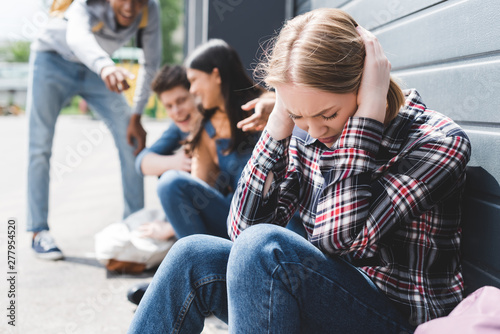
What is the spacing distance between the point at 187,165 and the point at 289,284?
166cm

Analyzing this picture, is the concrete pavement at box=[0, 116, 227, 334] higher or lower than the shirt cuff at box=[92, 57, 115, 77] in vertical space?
lower

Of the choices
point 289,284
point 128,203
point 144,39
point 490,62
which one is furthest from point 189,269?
point 144,39

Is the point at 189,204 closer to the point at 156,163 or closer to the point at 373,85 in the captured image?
the point at 156,163

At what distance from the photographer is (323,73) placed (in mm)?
1368

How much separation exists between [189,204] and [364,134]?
1291 mm

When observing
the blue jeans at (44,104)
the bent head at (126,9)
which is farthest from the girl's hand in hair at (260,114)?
the blue jeans at (44,104)

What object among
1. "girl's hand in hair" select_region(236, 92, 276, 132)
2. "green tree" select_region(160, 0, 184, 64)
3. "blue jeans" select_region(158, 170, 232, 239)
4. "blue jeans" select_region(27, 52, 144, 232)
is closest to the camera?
"girl's hand in hair" select_region(236, 92, 276, 132)

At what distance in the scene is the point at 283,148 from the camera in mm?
1621

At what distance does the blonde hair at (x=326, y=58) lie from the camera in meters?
1.38

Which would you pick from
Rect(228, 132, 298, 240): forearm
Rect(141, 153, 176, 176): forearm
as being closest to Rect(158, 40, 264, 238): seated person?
Rect(141, 153, 176, 176): forearm

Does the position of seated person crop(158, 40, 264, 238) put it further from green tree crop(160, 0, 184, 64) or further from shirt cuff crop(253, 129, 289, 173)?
green tree crop(160, 0, 184, 64)

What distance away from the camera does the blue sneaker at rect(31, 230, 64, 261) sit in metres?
3.16

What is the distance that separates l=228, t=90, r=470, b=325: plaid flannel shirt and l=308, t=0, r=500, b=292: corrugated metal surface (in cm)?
17

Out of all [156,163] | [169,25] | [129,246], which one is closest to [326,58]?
[156,163]
